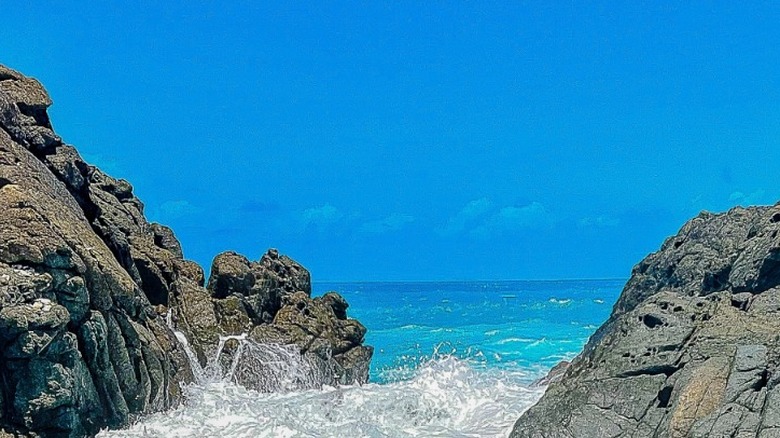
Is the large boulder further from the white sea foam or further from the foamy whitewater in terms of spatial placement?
the foamy whitewater

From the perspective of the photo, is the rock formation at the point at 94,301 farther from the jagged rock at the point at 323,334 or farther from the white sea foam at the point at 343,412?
the white sea foam at the point at 343,412

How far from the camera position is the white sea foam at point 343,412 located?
14312mm

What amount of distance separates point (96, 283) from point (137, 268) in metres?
5.90

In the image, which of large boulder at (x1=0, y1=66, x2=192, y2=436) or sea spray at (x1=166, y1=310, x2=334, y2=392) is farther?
sea spray at (x1=166, y1=310, x2=334, y2=392)

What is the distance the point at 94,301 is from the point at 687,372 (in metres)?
10.4

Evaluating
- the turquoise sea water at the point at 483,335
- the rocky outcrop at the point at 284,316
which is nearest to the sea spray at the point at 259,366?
the rocky outcrop at the point at 284,316

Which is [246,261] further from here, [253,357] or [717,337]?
[717,337]

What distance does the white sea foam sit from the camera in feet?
47.0

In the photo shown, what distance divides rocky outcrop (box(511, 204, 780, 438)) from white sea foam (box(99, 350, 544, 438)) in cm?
351

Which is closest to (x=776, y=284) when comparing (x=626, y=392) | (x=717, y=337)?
(x=717, y=337)

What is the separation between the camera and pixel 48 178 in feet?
53.2

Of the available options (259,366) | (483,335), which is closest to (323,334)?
(259,366)

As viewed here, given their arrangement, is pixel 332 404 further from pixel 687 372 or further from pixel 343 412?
pixel 687 372

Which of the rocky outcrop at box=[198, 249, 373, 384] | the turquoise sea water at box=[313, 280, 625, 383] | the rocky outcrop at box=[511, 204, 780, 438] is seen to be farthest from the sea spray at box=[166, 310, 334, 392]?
the rocky outcrop at box=[511, 204, 780, 438]
